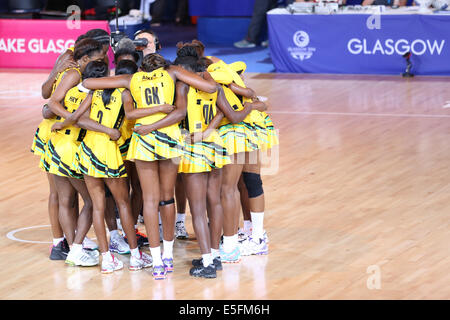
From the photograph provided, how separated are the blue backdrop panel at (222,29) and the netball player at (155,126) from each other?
1273 centimetres

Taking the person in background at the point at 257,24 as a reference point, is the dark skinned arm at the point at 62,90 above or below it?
above

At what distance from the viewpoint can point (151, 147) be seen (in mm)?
5875

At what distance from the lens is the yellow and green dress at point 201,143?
19.7 feet

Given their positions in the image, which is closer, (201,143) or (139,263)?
(201,143)

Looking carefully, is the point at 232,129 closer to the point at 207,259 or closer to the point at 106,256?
the point at 207,259

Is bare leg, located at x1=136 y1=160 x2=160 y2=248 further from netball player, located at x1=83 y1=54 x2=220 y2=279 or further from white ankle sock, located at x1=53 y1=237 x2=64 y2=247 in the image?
white ankle sock, located at x1=53 y1=237 x2=64 y2=247

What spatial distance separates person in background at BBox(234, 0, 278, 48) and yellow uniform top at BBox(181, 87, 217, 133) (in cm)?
1144

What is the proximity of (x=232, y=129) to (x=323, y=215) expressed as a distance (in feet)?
5.58

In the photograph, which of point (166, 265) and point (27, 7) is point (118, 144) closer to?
point (166, 265)

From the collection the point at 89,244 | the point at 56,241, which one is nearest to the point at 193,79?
the point at 89,244

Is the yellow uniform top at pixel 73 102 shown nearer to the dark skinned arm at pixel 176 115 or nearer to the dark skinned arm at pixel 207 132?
the dark skinned arm at pixel 176 115

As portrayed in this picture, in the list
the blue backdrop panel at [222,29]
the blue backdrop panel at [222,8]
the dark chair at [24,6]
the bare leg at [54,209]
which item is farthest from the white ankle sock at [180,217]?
the blue backdrop panel at [222,8]

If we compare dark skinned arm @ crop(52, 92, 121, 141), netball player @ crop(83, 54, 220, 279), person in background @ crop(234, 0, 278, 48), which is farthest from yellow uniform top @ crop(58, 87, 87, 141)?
person in background @ crop(234, 0, 278, 48)

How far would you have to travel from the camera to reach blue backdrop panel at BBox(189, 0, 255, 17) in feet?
60.8
